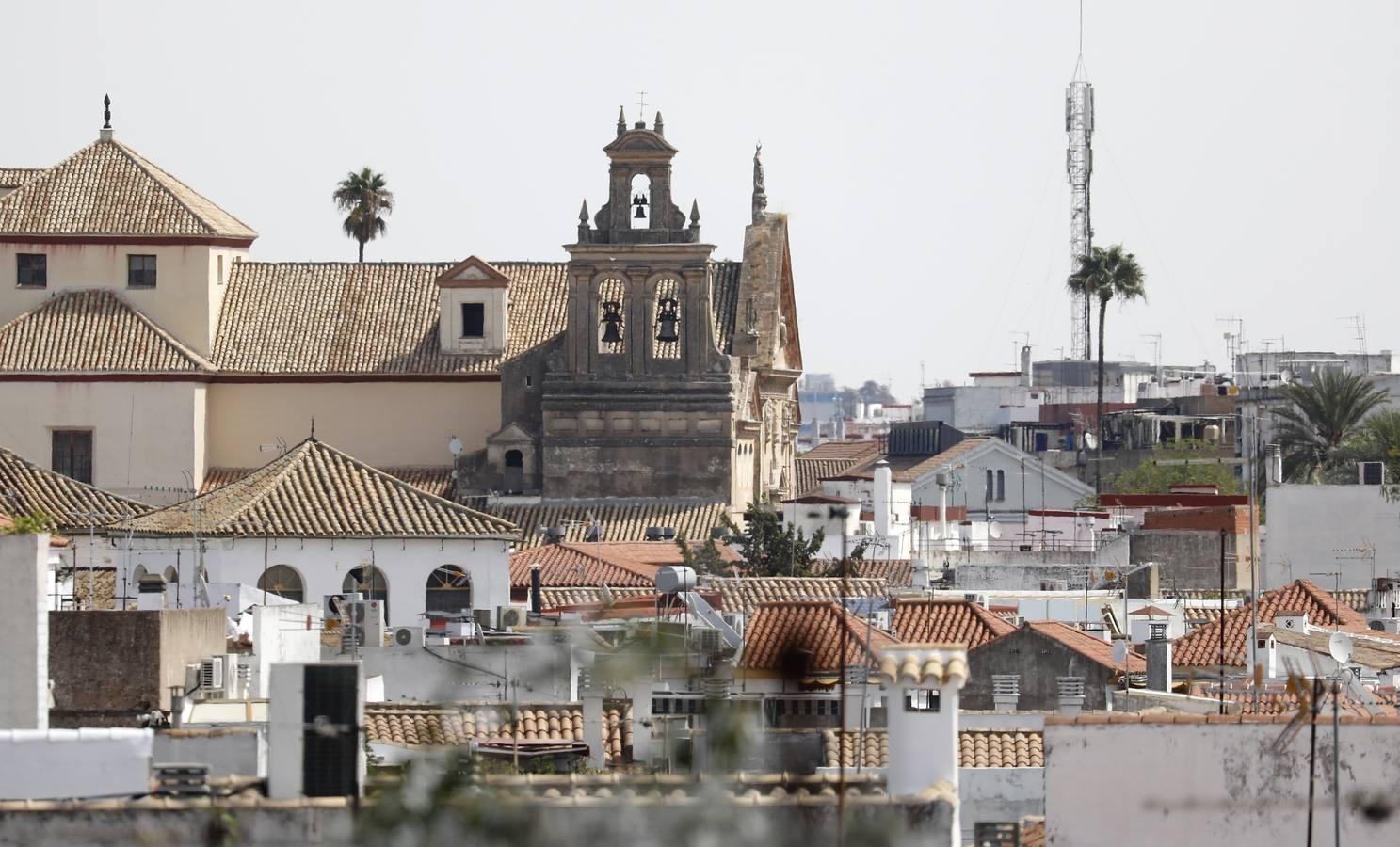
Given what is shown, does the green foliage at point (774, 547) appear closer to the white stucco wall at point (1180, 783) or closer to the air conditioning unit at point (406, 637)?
the air conditioning unit at point (406, 637)

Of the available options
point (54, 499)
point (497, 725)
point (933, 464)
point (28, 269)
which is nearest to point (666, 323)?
point (28, 269)

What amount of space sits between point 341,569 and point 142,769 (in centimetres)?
2648

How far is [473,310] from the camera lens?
2515 inches

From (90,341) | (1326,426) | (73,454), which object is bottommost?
(73,454)

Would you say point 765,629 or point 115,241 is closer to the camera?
point 765,629

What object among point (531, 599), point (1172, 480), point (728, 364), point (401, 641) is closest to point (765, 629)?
point (401, 641)

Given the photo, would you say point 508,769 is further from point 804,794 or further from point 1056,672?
point 1056,672

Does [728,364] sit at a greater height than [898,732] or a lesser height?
greater

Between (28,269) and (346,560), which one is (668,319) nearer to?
(28,269)

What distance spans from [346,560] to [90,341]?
20.7 metres

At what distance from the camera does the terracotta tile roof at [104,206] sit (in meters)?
62.4

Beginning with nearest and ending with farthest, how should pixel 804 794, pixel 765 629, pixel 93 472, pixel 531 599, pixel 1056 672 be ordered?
pixel 804 794 → pixel 765 629 → pixel 1056 672 → pixel 531 599 → pixel 93 472

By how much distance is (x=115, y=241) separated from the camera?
62594 mm

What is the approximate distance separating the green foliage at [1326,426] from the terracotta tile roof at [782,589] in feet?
100
